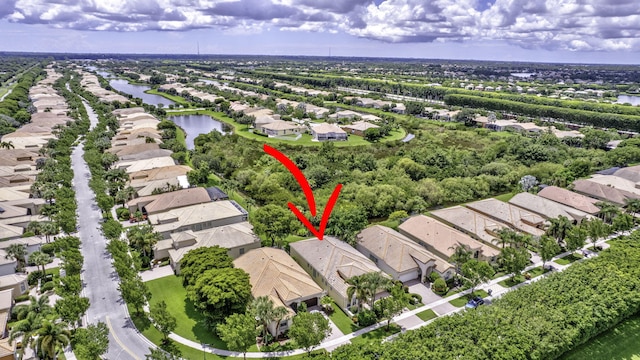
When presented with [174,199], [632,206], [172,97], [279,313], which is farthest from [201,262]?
[172,97]

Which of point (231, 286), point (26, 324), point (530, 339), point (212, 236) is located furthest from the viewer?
point (212, 236)

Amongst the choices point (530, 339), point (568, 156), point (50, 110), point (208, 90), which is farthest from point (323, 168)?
point (208, 90)

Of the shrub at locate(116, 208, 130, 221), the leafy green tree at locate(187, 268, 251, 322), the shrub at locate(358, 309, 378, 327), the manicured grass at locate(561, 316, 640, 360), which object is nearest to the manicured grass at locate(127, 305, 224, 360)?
the leafy green tree at locate(187, 268, 251, 322)

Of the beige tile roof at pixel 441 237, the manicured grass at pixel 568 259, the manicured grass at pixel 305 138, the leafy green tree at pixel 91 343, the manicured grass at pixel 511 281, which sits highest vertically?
the manicured grass at pixel 305 138

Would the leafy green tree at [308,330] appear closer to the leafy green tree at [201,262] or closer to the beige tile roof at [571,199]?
the leafy green tree at [201,262]

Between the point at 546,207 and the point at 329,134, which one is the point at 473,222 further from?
the point at 329,134

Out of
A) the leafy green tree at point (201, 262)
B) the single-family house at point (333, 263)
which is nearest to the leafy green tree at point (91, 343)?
the leafy green tree at point (201, 262)

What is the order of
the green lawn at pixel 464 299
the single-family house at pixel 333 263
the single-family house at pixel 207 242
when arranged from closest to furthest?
1. the single-family house at pixel 333 263
2. the green lawn at pixel 464 299
3. the single-family house at pixel 207 242

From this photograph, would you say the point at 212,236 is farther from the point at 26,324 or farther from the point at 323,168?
the point at 323,168
